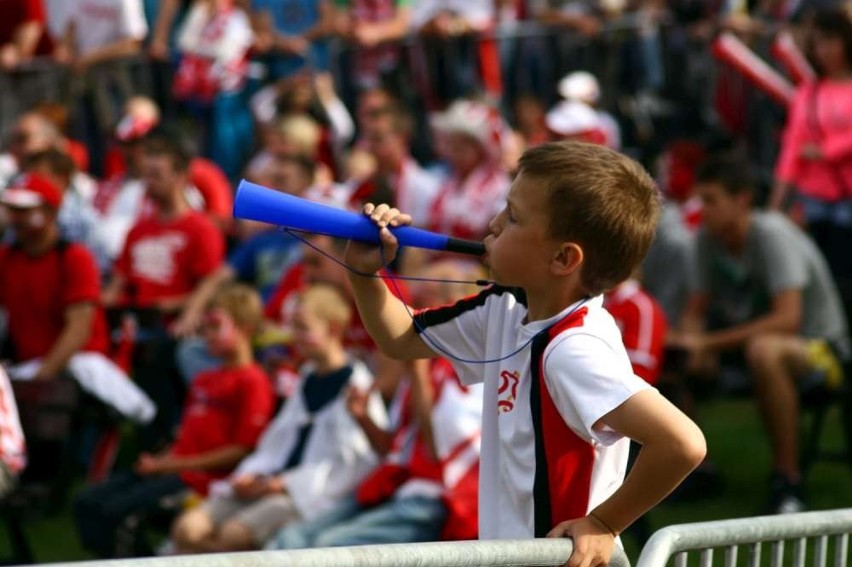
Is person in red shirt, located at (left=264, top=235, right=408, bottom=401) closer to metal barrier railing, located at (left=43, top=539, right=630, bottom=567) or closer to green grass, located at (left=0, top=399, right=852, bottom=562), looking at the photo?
green grass, located at (left=0, top=399, right=852, bottom=562)

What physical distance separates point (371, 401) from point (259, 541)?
0.69m

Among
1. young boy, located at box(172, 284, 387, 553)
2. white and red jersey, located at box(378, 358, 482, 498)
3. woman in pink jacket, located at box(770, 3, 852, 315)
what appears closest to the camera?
white and red jersey, located at box(378, 358, 482, 498)

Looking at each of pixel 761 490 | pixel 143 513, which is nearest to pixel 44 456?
pixel 143 513

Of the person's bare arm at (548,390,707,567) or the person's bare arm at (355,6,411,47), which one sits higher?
the person's bare arm at (548,390,707,567)

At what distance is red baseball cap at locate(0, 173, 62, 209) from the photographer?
808cm

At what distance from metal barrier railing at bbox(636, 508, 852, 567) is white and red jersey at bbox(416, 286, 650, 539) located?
22cm

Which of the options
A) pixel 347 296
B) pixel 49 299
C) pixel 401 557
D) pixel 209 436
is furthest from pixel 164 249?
pixel 401 557

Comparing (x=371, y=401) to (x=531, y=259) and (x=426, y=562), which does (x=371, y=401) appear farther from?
(x=426, y=562)

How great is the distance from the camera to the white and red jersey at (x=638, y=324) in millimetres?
6538

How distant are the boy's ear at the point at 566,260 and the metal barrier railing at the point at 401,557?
0.55 meters

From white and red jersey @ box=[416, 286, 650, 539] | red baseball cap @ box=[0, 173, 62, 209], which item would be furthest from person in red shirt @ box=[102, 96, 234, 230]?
white and red jersey @ box=[416, 286, 650, 539]

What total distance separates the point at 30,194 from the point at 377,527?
3.24 meters

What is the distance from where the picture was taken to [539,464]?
3086mm

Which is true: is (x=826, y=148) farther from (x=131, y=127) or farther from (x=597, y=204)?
(x=597, y=204)
